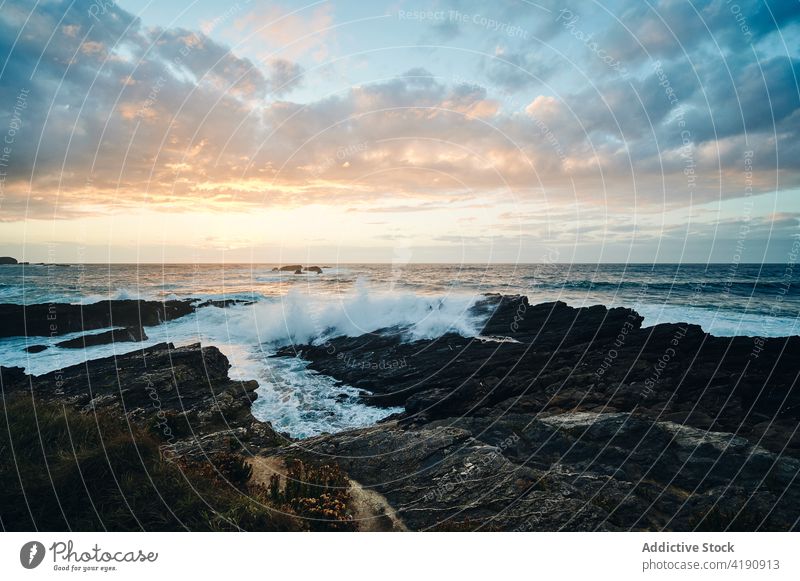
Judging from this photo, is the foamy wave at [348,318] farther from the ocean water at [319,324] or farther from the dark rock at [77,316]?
the dark rock at [77,316]

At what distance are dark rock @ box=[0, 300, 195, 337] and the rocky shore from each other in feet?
37.6

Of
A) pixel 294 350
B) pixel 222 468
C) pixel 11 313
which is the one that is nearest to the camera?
pixel 222 468

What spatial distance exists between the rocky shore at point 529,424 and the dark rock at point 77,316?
37.6ft

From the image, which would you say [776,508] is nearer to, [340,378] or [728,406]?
[728,406]

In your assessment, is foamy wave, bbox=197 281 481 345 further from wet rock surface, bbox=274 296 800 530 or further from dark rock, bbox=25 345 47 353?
dark rock, bbox=25 345 47 353

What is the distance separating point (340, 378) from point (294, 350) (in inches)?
300

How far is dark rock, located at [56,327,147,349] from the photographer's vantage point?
25703 millimetres

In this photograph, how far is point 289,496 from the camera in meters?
8.13

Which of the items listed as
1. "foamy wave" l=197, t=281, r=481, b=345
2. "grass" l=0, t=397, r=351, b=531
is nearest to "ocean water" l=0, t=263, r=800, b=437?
"foamy wave" l=197, t=281, r=481, b=345

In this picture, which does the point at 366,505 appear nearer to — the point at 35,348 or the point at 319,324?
the point at 319,324

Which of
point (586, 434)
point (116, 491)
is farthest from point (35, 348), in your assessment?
point (586, 434)

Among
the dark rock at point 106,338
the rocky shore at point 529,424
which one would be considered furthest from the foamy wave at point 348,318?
the dark rock at point 106,338

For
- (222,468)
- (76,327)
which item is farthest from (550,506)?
(76,327)

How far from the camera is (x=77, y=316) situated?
3219 cm
